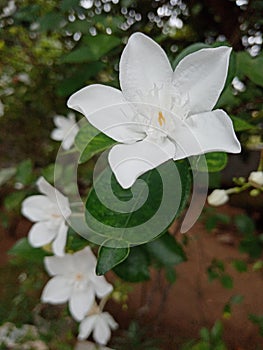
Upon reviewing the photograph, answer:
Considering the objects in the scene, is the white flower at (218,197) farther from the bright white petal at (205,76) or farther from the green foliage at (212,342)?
the green foliage at (212,342)

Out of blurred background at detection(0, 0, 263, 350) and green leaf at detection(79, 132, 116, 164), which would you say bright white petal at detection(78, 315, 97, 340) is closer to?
blurred background at detection(0, 0, 263, 350)

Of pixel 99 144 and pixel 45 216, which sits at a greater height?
pixel 99 144

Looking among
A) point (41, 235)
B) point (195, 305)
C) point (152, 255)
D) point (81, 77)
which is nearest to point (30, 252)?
point (41, 235)

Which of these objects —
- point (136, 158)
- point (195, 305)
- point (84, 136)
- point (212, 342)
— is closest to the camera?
point (136, 158)

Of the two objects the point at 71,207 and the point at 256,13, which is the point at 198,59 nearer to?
the point at 71,207

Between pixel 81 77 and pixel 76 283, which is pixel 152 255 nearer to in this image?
pixel 76 283

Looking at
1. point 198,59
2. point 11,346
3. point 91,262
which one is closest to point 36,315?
point 11,346
